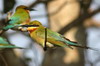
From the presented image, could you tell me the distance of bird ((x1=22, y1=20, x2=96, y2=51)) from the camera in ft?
1.85

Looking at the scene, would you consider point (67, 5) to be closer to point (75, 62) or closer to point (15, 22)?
point (75, 62)

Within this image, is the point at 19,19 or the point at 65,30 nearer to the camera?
the point at 19,19

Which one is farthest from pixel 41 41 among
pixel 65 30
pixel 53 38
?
pixel 65 30

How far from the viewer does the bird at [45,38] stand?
0.56 meters

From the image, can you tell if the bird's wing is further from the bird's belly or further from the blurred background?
the blurred background

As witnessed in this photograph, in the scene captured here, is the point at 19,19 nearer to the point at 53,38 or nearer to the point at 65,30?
the point at 53,38

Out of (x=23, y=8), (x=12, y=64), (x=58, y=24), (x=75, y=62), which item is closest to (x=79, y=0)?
(x=58, y=24)

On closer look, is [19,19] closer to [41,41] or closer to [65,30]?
[41,41]

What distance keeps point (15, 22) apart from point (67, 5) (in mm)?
2350

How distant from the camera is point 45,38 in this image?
0.57 meters

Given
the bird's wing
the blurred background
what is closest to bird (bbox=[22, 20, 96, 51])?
the bird's wing

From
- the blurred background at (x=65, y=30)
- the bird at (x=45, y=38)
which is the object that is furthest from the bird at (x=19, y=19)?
the blurred background at (x=65, y=30)

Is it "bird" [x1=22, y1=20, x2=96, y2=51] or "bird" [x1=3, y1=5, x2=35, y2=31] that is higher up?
"bird" [x1=3, y1=5, x2=35, y2=31]

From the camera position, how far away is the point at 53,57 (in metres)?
2.68
